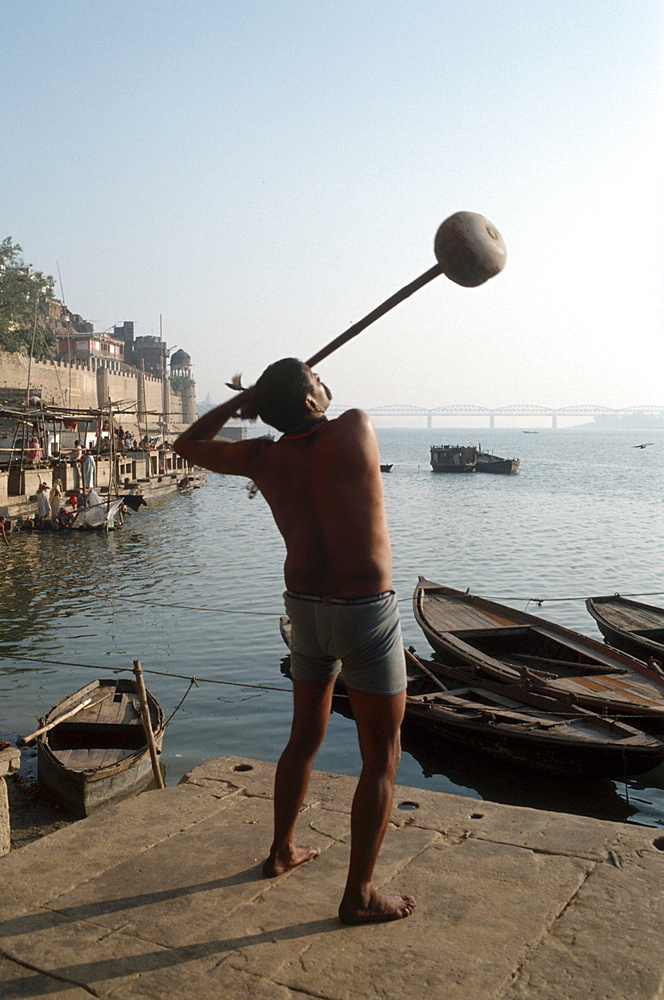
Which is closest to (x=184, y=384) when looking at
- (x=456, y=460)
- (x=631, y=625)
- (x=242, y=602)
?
(x=456, y=460)

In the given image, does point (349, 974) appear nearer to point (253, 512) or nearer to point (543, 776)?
point (543, 776)

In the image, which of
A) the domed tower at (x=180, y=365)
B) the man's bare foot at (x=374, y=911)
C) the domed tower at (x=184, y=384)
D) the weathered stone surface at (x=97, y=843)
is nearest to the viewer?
the man's bare foot at (x=374, y=911)

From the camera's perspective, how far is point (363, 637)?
289cm

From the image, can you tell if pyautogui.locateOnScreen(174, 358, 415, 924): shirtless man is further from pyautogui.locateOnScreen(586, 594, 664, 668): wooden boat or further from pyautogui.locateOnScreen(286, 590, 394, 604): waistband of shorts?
pyautogui.locateOnScreen(586, 594, 664, 668): wooden boat

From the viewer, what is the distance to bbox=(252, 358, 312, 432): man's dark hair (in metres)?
3.05

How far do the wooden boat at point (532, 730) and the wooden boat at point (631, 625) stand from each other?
335 centimetres

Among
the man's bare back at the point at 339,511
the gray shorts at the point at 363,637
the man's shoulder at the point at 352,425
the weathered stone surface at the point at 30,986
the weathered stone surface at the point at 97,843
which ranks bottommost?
the weathered stone surface at the point at 97,843

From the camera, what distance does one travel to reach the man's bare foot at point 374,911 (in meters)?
2.87

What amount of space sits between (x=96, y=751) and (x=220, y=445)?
6385 millimetres

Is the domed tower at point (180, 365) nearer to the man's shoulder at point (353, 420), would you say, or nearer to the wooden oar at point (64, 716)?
the wooden oar at point (64, 716)

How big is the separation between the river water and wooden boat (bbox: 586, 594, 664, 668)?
2.37ft

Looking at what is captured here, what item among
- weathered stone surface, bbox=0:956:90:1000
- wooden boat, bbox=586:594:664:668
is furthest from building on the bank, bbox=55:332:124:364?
weathered stone surface, bbox=0:956:90:1000

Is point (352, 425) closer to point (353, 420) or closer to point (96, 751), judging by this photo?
point (353, 420)

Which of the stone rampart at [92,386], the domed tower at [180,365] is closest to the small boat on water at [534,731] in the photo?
the stone rampart at [92,386]
